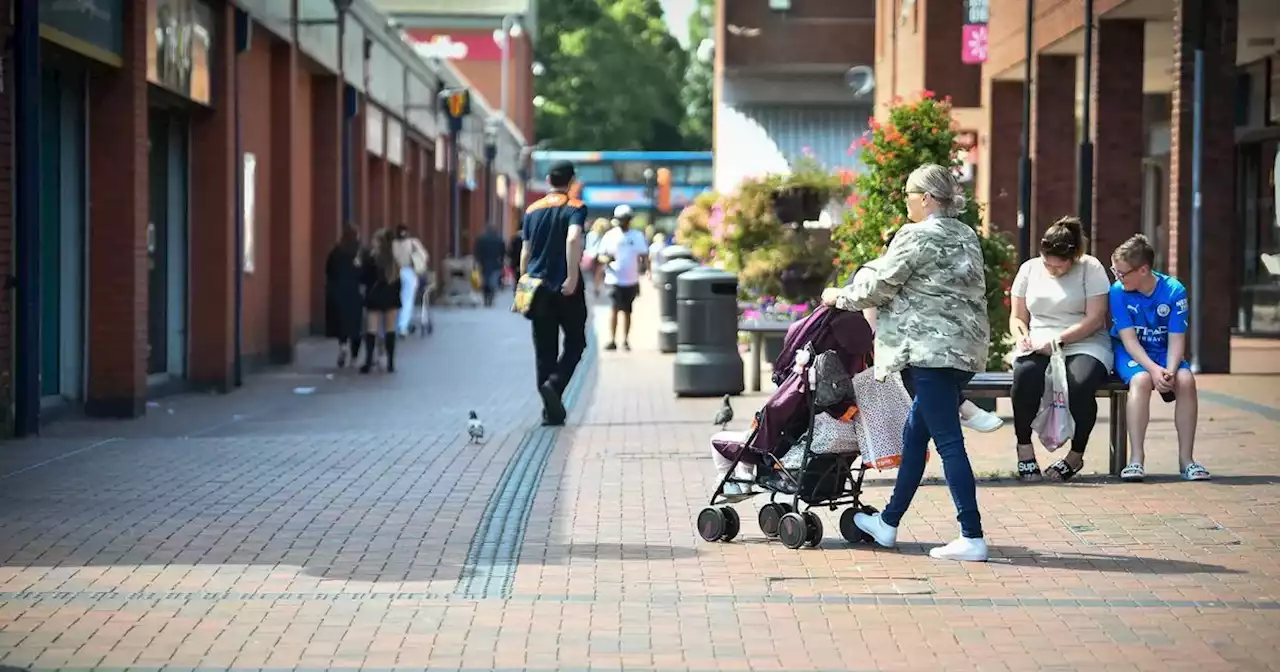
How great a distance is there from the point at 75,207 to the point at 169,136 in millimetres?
3340

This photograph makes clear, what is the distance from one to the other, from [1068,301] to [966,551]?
3.33 meters

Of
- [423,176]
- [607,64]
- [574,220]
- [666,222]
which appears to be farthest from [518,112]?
[574,220]

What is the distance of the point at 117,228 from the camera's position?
16.9m

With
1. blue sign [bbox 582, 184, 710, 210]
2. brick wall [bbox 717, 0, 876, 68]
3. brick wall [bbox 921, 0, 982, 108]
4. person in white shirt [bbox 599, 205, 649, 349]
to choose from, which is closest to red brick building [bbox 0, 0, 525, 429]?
person in white shirt [bbox 599, 205, 649, 349]

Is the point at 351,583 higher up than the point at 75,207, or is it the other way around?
the point at 75,207

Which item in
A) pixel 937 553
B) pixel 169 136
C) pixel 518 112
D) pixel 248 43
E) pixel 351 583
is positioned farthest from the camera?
pixel 518 112

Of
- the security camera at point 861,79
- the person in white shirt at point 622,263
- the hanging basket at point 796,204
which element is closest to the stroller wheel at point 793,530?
the hanging basket at point 796,204

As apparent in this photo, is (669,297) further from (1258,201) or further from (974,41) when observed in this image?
(1258,201)

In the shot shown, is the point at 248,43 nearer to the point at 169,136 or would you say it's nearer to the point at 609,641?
the point at 169,136

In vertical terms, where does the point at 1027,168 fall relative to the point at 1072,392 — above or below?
above

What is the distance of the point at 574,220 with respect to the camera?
15398mm

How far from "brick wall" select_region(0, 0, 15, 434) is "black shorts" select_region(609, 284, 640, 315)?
41.3ft

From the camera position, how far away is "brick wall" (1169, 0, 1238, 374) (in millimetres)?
21031

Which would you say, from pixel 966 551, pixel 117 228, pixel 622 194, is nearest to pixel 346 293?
pixel 117 228
